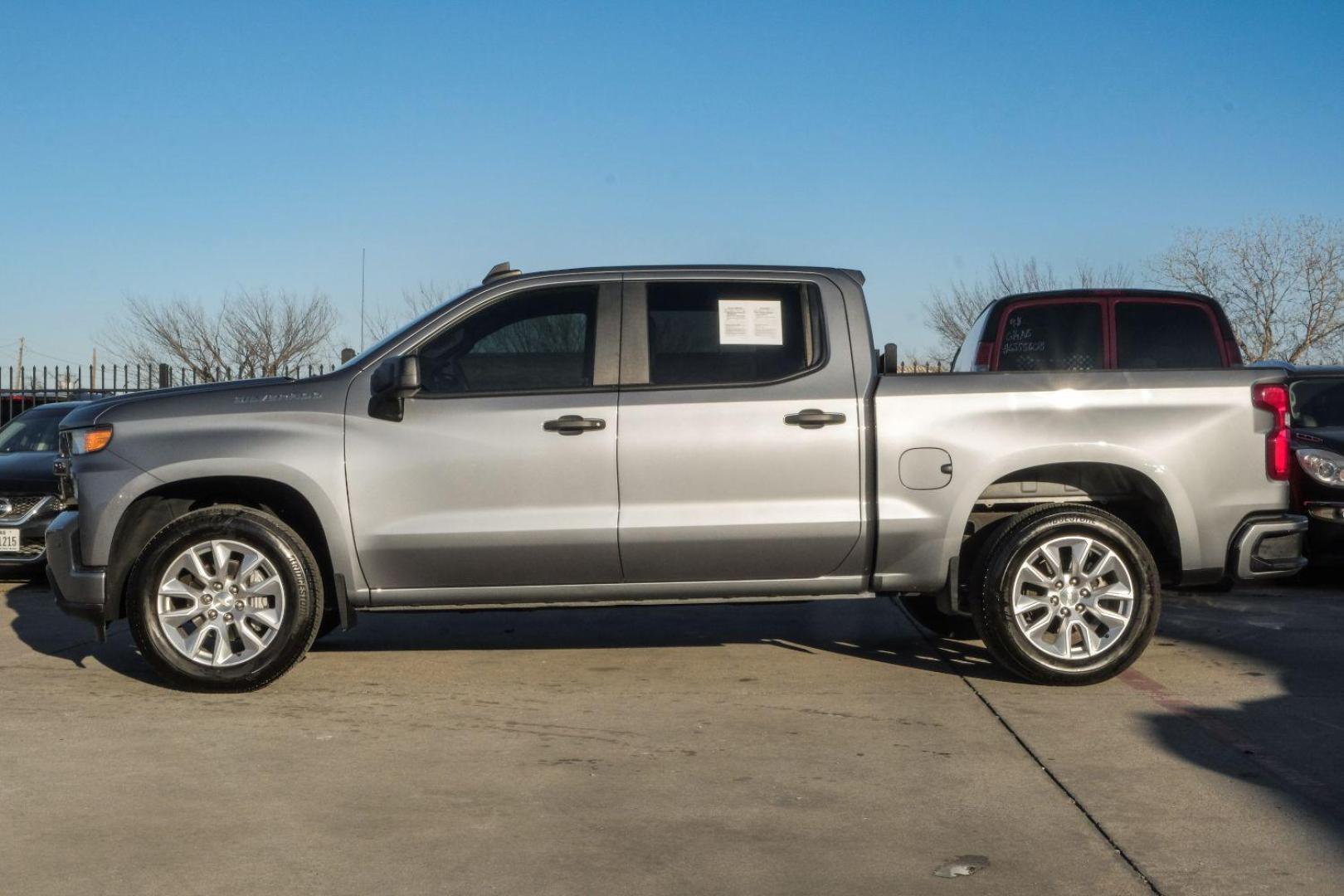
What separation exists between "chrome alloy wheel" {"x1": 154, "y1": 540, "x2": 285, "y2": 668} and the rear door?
5.30 ft

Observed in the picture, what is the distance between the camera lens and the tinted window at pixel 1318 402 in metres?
10.5

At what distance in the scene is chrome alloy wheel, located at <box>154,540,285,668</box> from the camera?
636cm

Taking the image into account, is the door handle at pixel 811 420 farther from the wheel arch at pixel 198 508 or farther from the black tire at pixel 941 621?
the wheel arch at pixel 198 508

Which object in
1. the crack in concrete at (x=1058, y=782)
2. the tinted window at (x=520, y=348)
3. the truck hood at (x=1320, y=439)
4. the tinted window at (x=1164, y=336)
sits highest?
the tinted window at (x=1164, y=336)

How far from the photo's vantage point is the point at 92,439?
642 centimetres

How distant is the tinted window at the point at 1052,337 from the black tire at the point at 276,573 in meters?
5.66

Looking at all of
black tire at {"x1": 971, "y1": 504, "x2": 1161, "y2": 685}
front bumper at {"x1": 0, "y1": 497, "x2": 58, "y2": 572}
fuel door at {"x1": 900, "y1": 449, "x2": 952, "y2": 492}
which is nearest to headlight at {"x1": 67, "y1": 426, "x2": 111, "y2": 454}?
fuel door at {"x1": 900, "y1": 449, "x2": 952, "y2": 492}

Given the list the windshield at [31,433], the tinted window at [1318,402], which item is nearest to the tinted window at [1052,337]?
the tinted window at [1318,402]

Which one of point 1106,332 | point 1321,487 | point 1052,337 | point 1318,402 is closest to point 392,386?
point 1052,337

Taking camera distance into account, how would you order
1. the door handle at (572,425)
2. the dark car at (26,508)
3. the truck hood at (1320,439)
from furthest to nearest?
the dark car at (26,508) → the truck hood at (1320,439) → the door handle at (572,425)

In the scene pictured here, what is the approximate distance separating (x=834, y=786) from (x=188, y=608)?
10.4 ft

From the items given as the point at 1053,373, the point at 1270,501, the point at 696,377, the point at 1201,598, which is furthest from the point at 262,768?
the point at 1201,598

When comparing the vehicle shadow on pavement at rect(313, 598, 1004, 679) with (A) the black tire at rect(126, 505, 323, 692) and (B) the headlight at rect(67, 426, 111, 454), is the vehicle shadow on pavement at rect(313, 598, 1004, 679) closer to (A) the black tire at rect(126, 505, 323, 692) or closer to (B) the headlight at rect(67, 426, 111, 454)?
(A) the black tire at rect(126, 505, 323, 692)

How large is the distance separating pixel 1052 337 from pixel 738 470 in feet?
15.2
